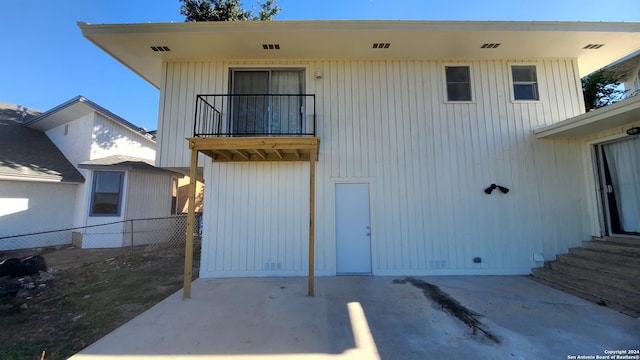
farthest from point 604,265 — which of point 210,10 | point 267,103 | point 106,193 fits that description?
point 210,10

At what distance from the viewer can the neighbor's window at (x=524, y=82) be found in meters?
6.23

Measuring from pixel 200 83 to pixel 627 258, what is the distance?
884 centimetres

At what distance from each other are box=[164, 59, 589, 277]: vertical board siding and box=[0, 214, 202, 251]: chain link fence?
515cm

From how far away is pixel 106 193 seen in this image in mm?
9500

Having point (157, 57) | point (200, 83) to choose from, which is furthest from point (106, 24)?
point (200, 83)

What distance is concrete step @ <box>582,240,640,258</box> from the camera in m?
4.62

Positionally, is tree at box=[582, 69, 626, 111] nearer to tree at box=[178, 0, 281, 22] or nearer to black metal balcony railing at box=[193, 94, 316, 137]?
black metal balcony railing at box=[193, 94, 316, 137]

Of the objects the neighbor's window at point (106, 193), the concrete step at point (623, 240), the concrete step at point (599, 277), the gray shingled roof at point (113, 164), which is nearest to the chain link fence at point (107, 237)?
the neighbor's window at point (106, 193)

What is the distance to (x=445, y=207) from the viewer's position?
5855 millimetres

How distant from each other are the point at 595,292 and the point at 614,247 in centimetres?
132

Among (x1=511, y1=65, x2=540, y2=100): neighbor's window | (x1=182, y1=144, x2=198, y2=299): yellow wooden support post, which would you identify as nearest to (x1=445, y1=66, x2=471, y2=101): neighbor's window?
(x1=511, y1=65, x2=540, y2=100): neighbor's window

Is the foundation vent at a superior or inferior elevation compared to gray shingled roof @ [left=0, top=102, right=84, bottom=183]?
superior

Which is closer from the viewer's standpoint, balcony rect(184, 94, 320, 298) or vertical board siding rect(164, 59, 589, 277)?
vertical board siding rect(164, 59, 589, 277)

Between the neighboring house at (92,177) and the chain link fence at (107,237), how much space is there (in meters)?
0.03
